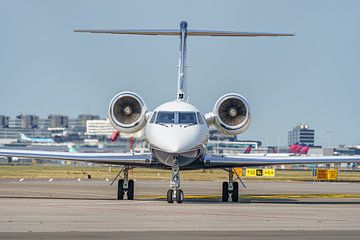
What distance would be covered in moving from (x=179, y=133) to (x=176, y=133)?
91 millimetres

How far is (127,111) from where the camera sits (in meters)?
30.0

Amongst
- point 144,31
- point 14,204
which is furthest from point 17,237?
point 144,31

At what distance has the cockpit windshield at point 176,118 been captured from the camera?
88.5 ft

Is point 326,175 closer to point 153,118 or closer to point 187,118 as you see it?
point 153,118

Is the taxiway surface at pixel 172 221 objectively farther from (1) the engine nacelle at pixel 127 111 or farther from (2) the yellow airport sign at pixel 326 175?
(2) the yellow airport sign at pixel 326 175

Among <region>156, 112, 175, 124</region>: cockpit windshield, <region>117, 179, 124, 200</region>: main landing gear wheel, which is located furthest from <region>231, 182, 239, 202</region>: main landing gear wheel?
<region>156, 112, 175, 124</region>: cockpit windshield

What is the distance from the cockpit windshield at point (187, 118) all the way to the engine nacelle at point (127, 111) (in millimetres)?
2925

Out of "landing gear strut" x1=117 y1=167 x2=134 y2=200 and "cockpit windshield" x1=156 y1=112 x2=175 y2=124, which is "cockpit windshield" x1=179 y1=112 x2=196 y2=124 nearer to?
"cockpit windshield" x1=156 y1=112 x2=175 y2=124

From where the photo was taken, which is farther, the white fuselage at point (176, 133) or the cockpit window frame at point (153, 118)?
the cockpit window frame at point (153, 118)

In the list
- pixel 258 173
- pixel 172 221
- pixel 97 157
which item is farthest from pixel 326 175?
pixel 172 221

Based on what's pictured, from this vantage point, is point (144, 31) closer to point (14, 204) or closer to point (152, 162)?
point (152, 162)

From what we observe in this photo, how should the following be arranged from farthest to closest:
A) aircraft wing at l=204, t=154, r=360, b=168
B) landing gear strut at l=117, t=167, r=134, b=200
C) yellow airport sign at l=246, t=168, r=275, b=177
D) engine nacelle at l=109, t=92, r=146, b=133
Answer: yellow airport sign at l=246, t=168, r=275, b=177, engine nacelle at l=109, t=92, r=146, b=133, landing gear strut at l=117, t=167, r=134, b=200, aircraft wing at l=204, t=154, r=360, b=168

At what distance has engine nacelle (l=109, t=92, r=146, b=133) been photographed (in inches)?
1177

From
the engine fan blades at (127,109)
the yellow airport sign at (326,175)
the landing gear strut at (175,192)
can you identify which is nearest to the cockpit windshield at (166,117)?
the landing gear strut at (175,192)
